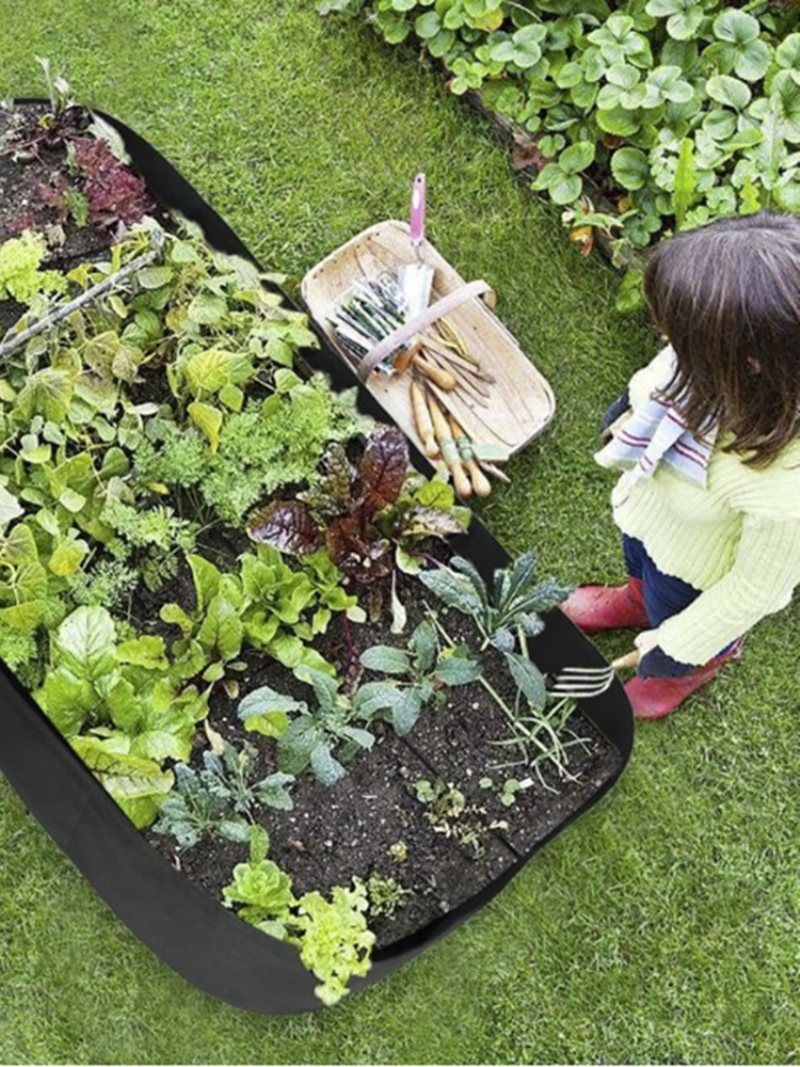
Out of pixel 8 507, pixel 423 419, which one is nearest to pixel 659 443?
pixel 423 419

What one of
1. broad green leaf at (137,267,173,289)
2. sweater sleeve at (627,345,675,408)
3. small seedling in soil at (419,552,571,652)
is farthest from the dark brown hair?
broad green leaf at (137,267,173,289)

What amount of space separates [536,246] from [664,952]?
5.91ft

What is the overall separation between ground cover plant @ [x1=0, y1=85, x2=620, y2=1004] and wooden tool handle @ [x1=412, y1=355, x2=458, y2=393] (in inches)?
15.3

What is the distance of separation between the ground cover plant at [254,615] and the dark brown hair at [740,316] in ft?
2.35

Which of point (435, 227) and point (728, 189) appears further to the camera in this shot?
point (435, 227)

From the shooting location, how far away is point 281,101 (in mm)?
3549

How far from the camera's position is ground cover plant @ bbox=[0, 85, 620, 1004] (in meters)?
2.45

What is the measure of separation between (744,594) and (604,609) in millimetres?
823

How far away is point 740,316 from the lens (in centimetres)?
170

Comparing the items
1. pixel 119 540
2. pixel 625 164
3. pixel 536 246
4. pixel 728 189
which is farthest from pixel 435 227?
pixel 119 540

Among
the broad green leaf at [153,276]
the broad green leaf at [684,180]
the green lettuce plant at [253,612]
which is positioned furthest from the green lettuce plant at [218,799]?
the broad green leaf at [684,180]

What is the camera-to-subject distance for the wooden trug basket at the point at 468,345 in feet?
10.1

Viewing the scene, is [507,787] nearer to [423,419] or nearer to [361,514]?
[361,514]

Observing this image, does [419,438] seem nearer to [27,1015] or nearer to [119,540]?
[119,540]
